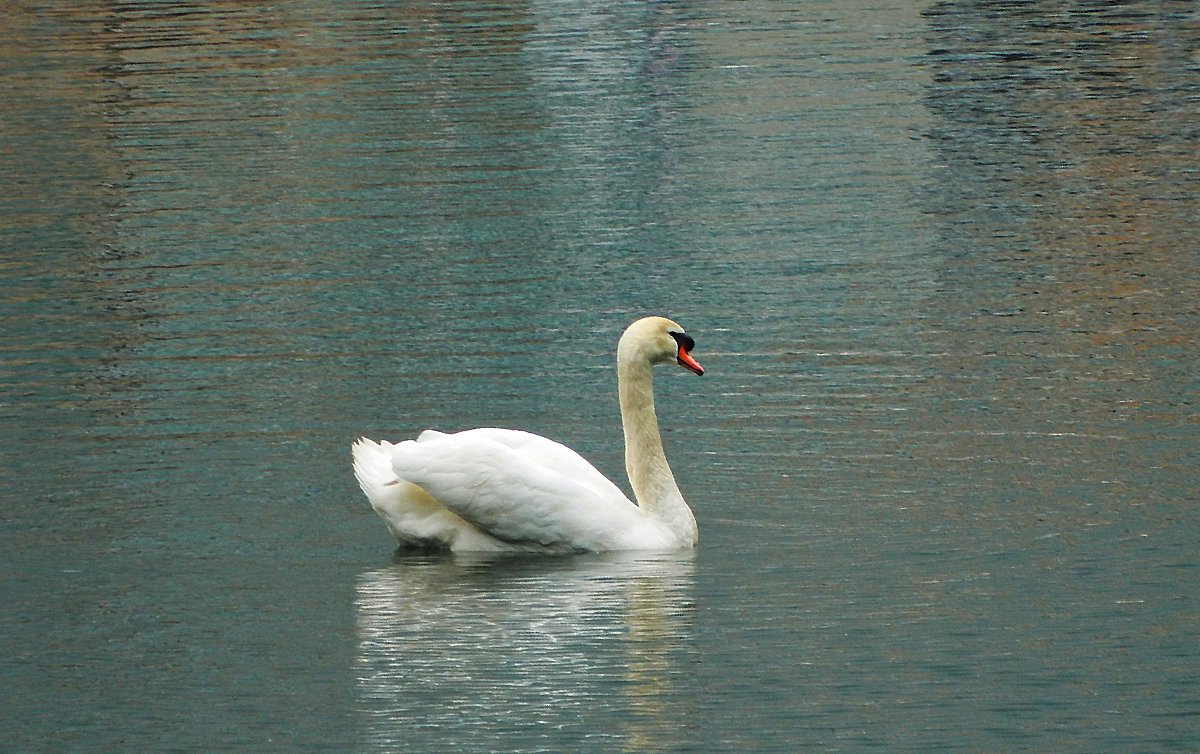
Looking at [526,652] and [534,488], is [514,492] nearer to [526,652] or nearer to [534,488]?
[534,488]

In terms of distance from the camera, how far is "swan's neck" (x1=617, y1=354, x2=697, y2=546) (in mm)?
13164

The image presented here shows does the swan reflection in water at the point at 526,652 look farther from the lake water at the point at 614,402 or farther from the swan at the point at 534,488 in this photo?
the swan at the point at 534,488

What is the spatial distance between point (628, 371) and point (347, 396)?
3.44 meters

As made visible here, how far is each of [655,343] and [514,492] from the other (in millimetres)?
1306

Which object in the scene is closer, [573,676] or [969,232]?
[573,676]

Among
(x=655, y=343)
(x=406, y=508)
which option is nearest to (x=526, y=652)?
(x=406, y=508)

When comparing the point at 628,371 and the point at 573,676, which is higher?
the point at 628,371

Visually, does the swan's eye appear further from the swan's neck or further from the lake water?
the lake water

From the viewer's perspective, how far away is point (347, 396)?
1652cm

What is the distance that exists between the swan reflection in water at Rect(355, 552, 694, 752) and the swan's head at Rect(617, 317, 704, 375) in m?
1.23

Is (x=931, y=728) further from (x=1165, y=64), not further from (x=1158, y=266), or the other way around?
(x=1165, y=64)

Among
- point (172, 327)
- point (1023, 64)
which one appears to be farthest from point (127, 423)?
point (1023, 64)

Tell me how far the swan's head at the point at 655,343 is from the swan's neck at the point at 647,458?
59mm

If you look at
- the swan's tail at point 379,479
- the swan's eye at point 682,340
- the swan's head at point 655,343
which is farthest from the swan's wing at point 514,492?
the swan's eye at point 682,340
